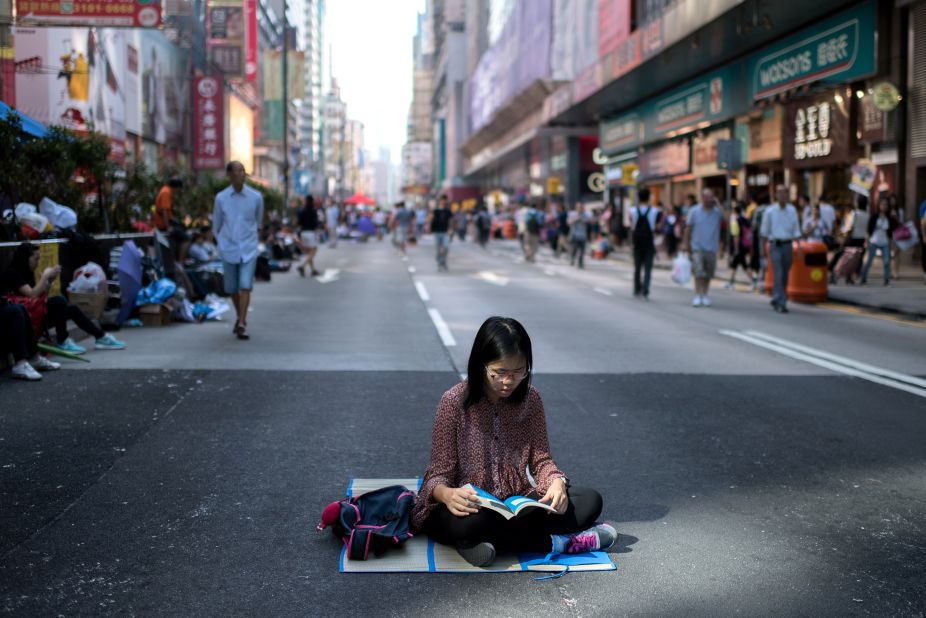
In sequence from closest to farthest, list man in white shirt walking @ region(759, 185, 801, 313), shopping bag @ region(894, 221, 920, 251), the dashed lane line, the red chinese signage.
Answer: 1. man in white shirt walking @ region(759, 185, 801, 313)
2. the dashed lane line
3. the red chinese signage
4. shopping bag @ region(894, 221, 920, 251)

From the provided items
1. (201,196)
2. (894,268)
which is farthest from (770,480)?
(201,196)

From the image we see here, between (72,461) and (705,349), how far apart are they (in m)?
7.13

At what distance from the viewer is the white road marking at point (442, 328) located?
39.8 ft

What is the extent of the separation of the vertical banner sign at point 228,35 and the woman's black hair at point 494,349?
2334 inches

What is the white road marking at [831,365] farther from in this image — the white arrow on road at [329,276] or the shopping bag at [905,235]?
the white arrow on road at [329,276]

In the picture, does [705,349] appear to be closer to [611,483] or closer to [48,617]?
[611,483]

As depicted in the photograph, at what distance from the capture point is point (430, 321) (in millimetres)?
14523

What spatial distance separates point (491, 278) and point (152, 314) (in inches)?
449

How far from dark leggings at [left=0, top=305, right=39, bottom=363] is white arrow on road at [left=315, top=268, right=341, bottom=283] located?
14324mm

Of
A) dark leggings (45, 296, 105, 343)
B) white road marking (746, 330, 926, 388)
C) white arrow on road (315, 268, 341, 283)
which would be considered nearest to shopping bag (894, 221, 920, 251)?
white road marking (746, 330, 926, 388)

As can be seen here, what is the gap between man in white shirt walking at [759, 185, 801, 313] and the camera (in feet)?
52.5

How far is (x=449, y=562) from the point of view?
14.5 feet

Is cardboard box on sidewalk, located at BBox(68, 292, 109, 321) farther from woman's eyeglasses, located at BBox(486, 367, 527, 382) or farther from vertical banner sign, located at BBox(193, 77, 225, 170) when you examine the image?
vertical banner sign, located at BBox(193, 77, 225, 170)

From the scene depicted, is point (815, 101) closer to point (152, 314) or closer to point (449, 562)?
point (152, 314)
